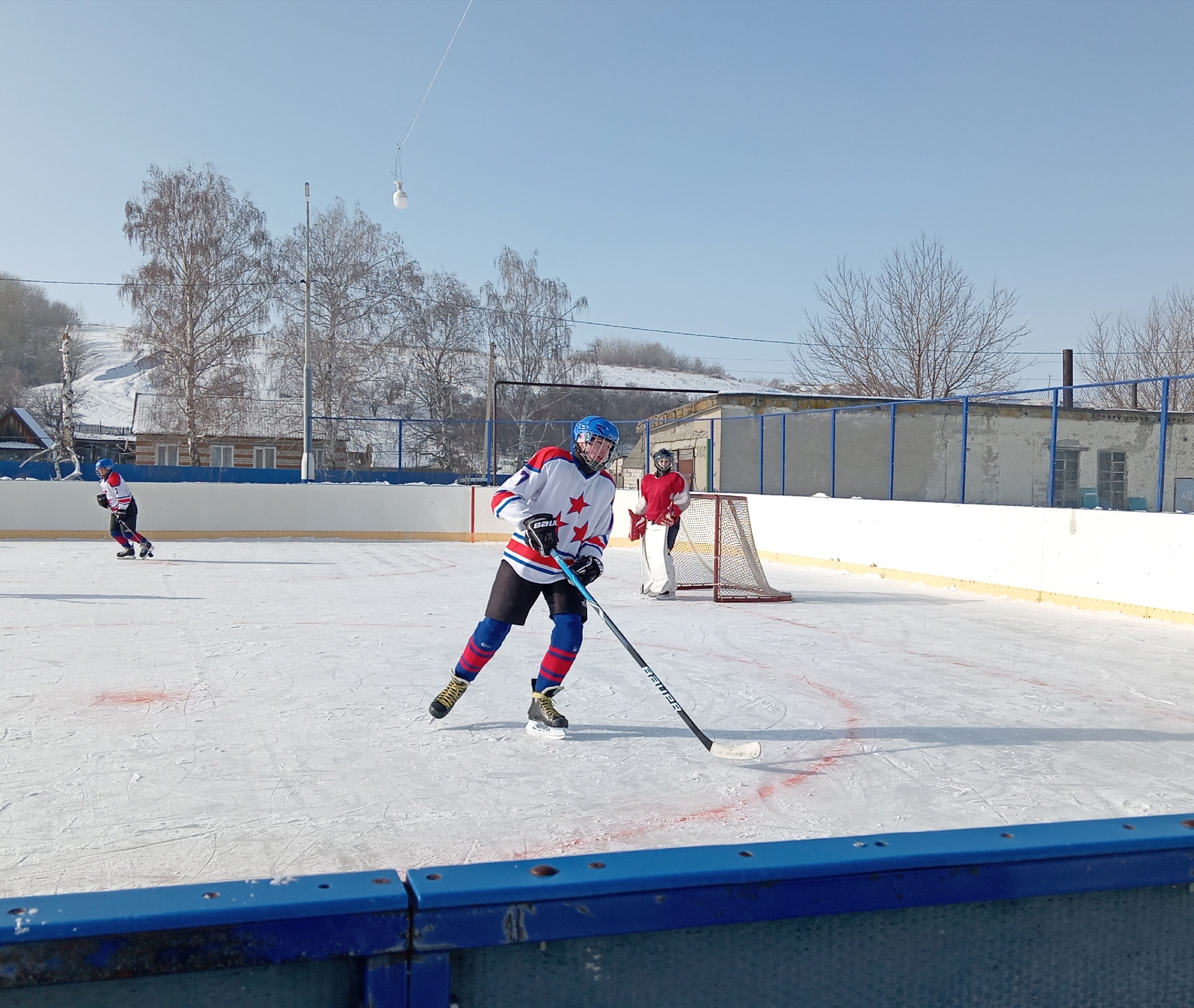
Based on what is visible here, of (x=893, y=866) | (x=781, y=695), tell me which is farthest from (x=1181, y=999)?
(x=781, y=695)

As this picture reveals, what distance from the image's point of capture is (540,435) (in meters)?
29.3

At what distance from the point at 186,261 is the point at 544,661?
2470cm

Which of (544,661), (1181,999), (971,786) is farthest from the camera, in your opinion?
(544,661)

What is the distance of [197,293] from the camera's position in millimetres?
25656

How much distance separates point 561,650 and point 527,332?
99.2 ft

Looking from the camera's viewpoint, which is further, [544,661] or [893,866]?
[544,661]

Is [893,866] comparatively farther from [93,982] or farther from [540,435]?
[540,435]

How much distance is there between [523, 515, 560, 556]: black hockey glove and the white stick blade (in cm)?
98

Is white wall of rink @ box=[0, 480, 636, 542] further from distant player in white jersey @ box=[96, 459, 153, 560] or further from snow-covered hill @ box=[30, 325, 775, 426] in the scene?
snow-covered hill @ box=[30, 325, 775, 426]

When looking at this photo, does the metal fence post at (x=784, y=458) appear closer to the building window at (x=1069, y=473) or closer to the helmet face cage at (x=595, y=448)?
the building window at (x=1069, y=473)

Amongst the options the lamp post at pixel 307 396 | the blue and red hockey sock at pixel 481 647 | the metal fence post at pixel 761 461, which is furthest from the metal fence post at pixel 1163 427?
the lamp post at pixel 307 396

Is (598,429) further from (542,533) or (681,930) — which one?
(681,930)

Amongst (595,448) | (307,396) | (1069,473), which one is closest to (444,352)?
(307,396)

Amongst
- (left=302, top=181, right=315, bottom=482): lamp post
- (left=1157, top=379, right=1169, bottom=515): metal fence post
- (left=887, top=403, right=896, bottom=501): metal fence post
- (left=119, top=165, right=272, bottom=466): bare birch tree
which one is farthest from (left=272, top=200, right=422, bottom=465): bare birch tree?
(left=1157, top=379, right=1169, bottom=515): metal fence post
